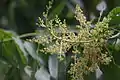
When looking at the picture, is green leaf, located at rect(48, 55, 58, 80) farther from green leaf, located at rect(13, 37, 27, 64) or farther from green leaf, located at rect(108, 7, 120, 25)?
green leaf, located at rect(108, 7, 120, 25)

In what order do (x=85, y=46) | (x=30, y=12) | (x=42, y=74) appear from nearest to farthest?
(x=85, y=46) < (x=42, y=74) < (x=30, y=12)

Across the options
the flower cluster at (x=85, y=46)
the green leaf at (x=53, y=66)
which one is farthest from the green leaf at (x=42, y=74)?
the flower cluster at (x=85, y=46)

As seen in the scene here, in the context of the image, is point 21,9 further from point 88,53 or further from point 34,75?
point 88,53

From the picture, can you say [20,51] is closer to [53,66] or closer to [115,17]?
[53,66]

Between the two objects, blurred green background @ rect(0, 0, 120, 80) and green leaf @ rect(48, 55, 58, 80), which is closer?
green leaf @ rect(48, 55, 58, 80)

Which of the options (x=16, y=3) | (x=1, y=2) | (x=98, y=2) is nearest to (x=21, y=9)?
(x=16, y=3)

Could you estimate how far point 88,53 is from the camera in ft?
3.07

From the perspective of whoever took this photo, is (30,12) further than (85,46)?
Yes

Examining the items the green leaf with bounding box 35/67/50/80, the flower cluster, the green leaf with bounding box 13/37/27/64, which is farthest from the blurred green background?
the flower cluster

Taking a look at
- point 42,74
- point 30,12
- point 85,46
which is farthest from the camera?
point 30,12

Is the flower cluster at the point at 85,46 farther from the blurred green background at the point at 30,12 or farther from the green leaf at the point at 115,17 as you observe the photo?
the blurred green background at the point at 30,12

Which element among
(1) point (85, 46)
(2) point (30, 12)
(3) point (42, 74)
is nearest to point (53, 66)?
(3) point (42, 74)

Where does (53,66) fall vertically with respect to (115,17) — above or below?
below

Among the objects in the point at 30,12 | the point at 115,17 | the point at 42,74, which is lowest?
the point at 42,74
